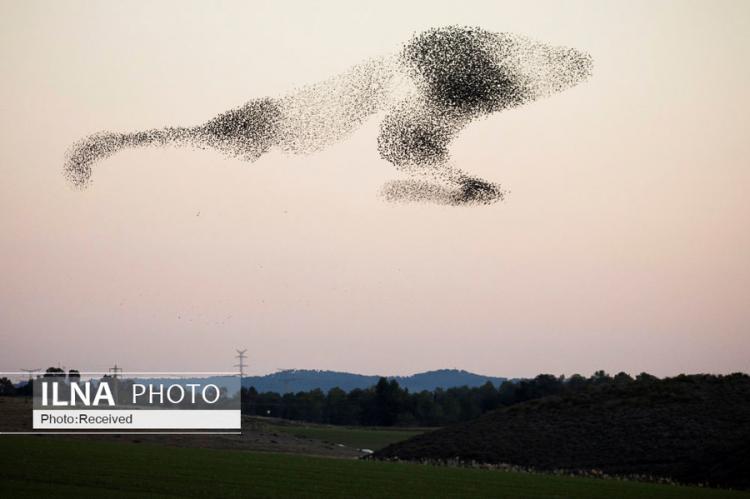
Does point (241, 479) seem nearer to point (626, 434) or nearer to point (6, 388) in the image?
point (626, 434)

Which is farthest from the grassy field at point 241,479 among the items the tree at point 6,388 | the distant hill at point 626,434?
the tree at point 6,388

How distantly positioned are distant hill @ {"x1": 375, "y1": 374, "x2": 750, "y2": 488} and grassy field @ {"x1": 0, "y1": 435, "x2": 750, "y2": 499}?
1220 centimetres

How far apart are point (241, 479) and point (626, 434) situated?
41569 millimetres

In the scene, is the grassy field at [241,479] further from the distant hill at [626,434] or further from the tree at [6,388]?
the tree at [6,388]

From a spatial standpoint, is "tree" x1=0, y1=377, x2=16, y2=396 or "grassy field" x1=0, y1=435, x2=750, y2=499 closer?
"grassy field" x1=0, y1=435, x2=750, y2=499

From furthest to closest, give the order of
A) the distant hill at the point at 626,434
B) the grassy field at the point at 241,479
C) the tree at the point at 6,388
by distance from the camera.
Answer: the tree at the point at 6,388
the distant hill at the point at 626,434
the grassy field at the point at 241,479

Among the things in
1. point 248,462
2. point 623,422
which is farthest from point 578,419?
point 248,462

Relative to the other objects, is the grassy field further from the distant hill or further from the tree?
the tree

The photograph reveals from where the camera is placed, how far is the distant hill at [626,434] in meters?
69.9

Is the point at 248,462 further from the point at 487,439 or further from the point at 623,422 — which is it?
the point at 623,422

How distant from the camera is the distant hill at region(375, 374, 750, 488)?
69.9 meters

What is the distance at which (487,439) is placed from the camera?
277 feet

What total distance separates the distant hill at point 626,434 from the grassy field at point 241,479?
40.0 ft

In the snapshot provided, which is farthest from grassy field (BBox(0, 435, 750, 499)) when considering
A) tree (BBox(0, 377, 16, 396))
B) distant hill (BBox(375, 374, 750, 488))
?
tree (BBox(0, 377, 16, 396))
